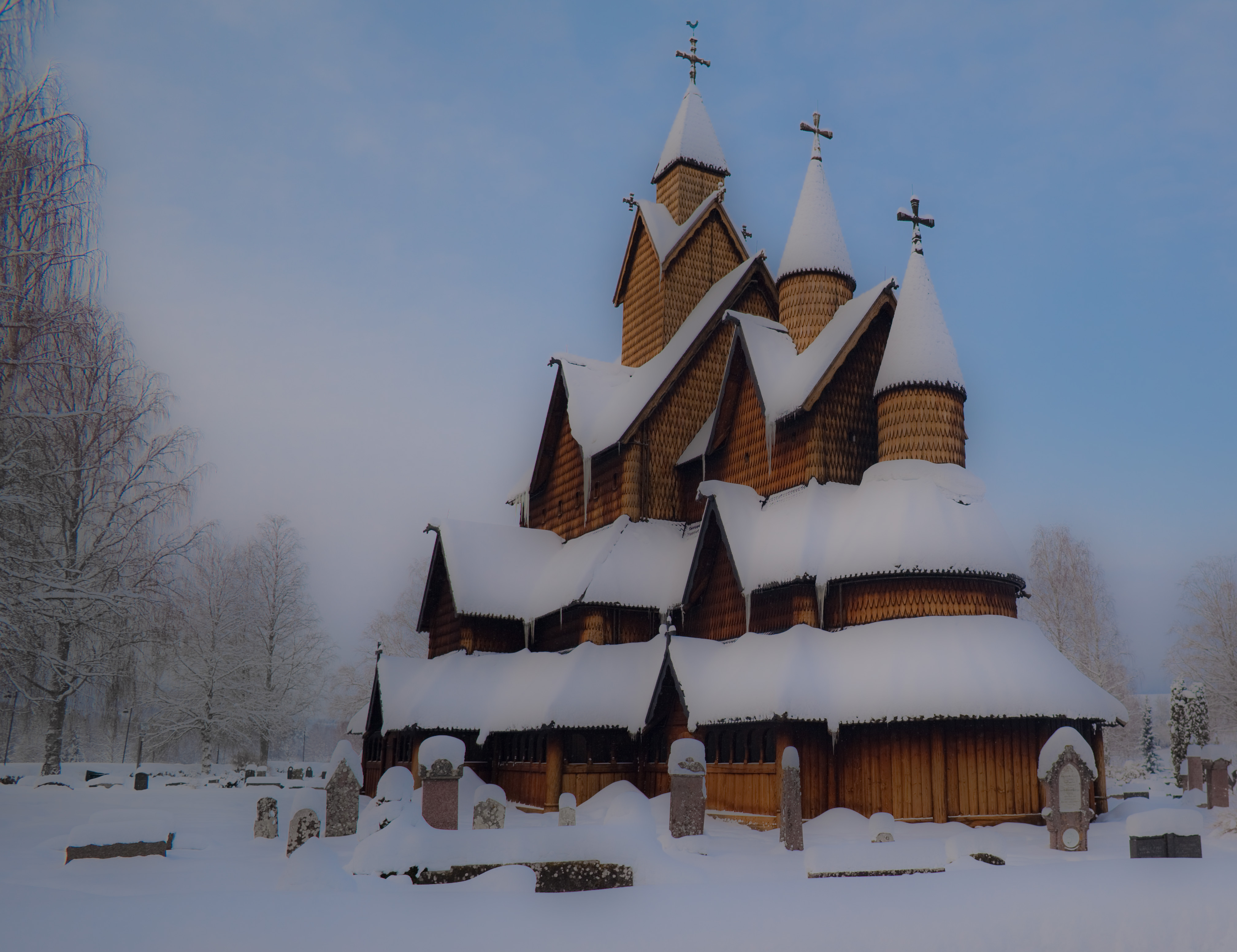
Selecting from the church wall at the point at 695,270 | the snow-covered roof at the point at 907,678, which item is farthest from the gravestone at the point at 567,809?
the church wall at the point at 695,270

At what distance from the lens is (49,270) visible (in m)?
16.1

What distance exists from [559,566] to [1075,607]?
87.3ft

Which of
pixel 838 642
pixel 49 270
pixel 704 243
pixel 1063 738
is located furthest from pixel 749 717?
pixel 704 243

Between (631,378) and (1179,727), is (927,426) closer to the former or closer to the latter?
(631,378)

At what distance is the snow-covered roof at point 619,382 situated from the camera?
88.6 ft

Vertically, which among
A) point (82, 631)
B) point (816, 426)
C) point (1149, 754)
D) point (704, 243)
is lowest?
point (1149, 754)

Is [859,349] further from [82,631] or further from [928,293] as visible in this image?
[82,631]

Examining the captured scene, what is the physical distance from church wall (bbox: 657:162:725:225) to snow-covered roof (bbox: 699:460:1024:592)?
12.5 m

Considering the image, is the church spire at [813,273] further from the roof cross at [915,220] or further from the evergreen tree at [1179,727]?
the evergreen tree at [1179,727]

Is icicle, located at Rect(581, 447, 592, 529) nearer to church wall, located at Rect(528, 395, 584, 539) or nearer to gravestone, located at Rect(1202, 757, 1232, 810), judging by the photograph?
church wall, located at Rect(528, 395, 584, 539)

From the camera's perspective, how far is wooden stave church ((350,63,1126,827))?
18.7 m

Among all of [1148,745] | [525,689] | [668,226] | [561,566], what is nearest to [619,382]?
[668,226]

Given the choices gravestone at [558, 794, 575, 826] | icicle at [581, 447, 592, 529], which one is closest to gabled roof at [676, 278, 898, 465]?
icicle at [581, 447, 592, 529]

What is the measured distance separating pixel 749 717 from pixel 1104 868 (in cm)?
977
